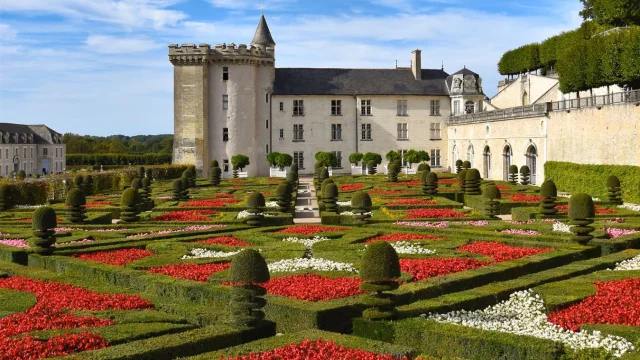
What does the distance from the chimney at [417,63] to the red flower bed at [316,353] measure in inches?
1982

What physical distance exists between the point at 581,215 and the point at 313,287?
6.77m

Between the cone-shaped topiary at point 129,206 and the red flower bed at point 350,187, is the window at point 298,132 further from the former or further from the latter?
the cone-shaped topiary at point 129,206

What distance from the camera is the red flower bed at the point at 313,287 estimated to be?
1056 centimetres

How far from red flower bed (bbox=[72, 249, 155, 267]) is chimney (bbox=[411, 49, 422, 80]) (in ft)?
145

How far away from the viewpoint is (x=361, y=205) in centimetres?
1886

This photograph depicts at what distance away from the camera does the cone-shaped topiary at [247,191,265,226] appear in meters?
19.0

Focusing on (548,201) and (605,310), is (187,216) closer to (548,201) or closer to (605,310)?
(548,201)

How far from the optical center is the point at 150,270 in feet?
41.7

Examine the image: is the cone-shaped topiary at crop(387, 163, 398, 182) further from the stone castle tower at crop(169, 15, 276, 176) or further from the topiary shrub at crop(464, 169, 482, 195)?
the stone castle tower at crop(169, 15, 276, 176)

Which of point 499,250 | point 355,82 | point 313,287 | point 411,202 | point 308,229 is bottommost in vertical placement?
point 313,287

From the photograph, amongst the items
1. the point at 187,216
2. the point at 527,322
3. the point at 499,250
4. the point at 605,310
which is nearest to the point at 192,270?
the point at 527,322

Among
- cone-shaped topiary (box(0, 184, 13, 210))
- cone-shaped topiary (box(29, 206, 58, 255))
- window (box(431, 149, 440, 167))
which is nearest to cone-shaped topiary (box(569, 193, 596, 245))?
cone-shaped topiary (box(29, 206, 58, 255))

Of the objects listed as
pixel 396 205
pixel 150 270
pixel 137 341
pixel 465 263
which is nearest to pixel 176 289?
pixel 150 270

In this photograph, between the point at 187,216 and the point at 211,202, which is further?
the point at 211,202
